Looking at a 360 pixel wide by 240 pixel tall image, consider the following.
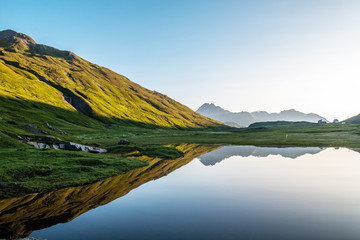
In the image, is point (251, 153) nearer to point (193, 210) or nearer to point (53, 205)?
point (193, 210)

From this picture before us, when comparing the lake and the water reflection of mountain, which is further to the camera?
the water reflection of mountain

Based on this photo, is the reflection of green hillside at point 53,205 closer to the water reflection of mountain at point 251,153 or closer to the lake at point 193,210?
the lake at point 193,210

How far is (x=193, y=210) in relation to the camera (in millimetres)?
23641

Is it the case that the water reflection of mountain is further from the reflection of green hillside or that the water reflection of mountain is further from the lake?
the reflection of green hillside

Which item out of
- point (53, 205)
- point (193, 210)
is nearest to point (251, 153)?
point (193, 210)

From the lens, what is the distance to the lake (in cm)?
1823

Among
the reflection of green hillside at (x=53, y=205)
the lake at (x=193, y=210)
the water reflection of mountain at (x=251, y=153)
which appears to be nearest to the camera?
the lake at (x=193, y=210)

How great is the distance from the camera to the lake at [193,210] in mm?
18234

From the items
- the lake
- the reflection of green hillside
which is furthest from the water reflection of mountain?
the reflection of green hillside

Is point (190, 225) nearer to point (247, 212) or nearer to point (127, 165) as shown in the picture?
point (247, 212)

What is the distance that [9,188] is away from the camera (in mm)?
26906

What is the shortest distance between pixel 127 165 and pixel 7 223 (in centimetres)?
2710

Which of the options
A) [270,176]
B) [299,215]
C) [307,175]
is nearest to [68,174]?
[299,215]

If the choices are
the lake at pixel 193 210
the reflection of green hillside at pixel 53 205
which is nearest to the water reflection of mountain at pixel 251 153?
the lake at pixel 193 210
